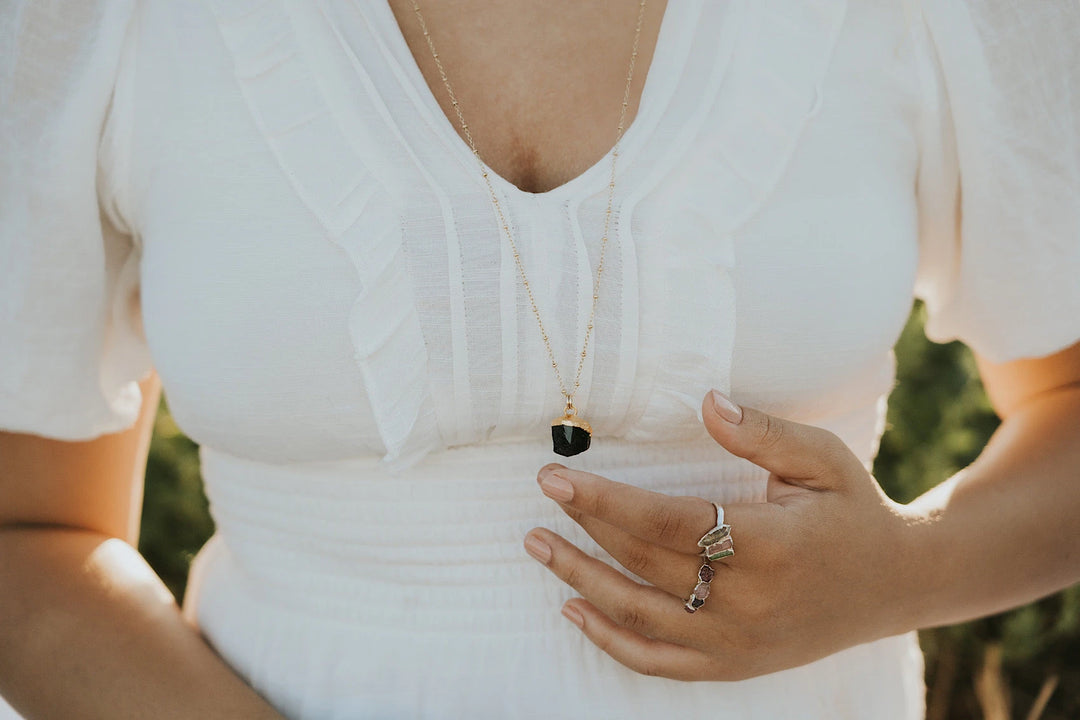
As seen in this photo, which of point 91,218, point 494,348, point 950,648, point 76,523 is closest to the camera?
point 494,348

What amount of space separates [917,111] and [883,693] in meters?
0.77

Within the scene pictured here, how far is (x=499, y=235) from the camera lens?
111cm

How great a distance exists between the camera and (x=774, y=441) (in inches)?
42.1

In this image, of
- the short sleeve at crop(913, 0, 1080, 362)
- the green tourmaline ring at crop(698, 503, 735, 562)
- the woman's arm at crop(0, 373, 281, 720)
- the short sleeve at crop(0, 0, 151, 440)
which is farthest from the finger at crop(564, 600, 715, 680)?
the short sleeve at crop(0, 0, 151, 440)

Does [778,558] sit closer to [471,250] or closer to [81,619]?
[471,250]

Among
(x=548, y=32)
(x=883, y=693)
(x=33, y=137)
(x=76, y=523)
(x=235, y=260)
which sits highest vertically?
(x=548, y=32)

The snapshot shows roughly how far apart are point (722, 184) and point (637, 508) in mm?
Answer: 400

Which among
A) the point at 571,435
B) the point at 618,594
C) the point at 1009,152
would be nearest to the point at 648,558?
the point at 618,594

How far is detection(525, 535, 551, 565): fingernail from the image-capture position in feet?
3.64

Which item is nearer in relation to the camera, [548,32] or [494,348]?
[494,348]

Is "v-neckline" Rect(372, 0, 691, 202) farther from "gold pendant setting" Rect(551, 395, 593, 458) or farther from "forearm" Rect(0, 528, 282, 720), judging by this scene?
"forearm" Rect(0, 528, 282, 720)

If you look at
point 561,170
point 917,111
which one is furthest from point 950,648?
point 561,170

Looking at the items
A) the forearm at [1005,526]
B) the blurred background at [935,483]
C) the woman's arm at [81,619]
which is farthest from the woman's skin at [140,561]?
the blurred background at [935,483]

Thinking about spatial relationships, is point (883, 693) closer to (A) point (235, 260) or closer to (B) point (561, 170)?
(B) point (561, 170)
